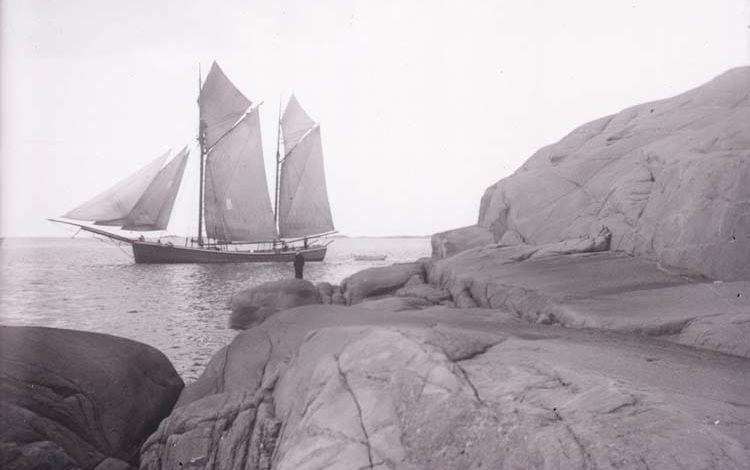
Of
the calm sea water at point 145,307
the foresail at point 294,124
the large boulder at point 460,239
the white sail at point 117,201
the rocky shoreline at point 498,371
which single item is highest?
the foresail at point 294,124

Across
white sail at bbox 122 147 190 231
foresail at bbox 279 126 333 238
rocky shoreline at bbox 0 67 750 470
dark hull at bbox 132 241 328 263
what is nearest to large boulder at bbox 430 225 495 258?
rocky shoreline at bbox 0 67 750 470

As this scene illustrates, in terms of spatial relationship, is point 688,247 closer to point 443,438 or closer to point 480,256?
point 480,256

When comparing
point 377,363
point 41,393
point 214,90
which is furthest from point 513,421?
point 214,90

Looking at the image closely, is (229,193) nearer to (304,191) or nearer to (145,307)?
(304,191)

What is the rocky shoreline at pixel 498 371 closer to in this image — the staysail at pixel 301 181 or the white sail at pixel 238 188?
the white sail at pixel 238 188

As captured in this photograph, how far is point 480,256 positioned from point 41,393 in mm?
11539

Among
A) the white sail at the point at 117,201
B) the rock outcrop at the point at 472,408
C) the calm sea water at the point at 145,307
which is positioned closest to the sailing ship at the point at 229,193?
the white sail at the point at 117,201

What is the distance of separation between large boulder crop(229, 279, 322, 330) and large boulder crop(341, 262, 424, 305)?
132 centimetres

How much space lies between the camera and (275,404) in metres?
6.21

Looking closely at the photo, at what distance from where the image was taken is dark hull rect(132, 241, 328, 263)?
5456 centimetres

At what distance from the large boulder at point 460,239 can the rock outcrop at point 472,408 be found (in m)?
12.6

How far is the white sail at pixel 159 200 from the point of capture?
165 feet

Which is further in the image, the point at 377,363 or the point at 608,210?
the point at 608,210

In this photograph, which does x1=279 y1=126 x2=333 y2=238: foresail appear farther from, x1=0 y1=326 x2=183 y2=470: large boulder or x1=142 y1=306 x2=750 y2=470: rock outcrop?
x1=142 y1=306 x2=750 y2=470: rock outcrop
